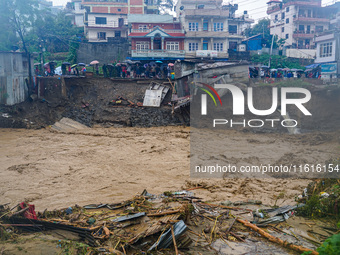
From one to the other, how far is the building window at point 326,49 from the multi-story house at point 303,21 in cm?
1055

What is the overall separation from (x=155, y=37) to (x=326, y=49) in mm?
18043

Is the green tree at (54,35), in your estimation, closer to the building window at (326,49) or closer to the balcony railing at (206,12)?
the balcony railing at (206,12)

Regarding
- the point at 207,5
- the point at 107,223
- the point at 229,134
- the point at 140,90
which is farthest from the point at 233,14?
the point at 107,223

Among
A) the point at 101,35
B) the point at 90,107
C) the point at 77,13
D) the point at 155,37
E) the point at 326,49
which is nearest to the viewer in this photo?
the point at 90,107

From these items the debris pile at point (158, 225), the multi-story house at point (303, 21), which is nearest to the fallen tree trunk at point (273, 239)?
the debris pile at point (158, 225)

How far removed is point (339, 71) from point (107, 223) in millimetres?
30588

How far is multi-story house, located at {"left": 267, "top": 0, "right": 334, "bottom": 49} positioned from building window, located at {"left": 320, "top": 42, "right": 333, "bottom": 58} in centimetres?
1055

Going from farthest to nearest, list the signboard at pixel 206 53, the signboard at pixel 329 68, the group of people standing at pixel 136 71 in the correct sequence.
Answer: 1. the signboard at pixel 206 53
2. the signboard at pixel 329 68
3. the group of people standing at pixel 136 71

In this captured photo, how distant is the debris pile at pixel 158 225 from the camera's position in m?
6.08

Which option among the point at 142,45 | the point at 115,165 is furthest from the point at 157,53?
the point at 115,165

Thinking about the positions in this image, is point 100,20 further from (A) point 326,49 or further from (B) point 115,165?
(B) point 115,165

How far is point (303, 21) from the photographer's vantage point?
42.6 meters

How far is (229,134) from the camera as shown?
65.9 feet

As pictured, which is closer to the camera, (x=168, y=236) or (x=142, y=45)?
(x=168, y=236)
